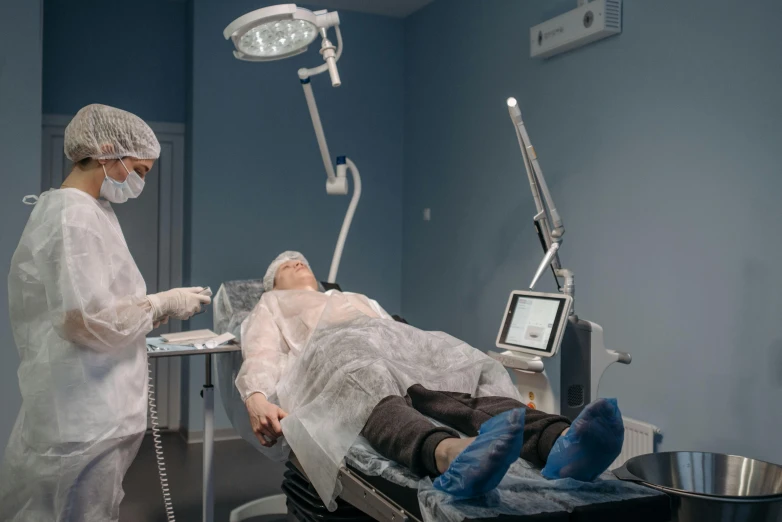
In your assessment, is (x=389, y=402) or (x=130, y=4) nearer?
(x=389, y=402)

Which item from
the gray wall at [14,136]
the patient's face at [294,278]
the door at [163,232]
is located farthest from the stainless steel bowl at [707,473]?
the door at [163,232]

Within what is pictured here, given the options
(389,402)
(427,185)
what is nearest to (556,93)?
(427,185)

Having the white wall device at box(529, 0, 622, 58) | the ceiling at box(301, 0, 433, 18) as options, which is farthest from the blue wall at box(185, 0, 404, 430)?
the white wall device at box(529, 0, 622, 58)

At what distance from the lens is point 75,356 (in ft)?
5.58

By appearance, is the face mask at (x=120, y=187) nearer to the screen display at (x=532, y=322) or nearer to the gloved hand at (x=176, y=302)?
the gloved hand at (x=176, y=302)

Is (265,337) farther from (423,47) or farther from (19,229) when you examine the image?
(423,47)

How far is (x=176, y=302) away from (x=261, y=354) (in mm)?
539

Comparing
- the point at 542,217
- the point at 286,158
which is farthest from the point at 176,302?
the point at 286,158

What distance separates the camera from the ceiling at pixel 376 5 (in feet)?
14.0

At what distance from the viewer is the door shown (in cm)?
427

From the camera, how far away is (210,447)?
253 centimetres

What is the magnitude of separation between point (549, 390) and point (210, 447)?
113 centimetres

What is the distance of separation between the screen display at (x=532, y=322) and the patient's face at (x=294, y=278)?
2.92 ft

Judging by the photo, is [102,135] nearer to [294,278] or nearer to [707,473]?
[294,278]
